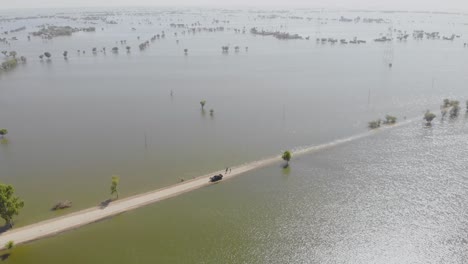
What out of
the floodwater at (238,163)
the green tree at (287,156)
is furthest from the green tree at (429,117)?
the green tree at (287,156)

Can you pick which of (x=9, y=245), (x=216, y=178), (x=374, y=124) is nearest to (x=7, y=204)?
(x=9, y=245)

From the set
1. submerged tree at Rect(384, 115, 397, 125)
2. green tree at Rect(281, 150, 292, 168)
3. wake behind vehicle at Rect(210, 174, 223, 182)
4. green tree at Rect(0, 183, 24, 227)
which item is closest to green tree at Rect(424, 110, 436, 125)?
submerged tree at Rect(384, 115, 397, 125)

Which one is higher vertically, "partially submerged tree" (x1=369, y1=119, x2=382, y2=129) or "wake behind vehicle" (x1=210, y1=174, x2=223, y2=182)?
"partially submerged tree" (x1=369, y1=119, x2=382, y2=129)

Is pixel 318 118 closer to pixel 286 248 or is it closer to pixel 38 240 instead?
pixel 286 248

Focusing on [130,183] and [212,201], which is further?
[130,183]

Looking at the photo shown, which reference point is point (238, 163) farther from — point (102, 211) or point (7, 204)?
point (7, 204)

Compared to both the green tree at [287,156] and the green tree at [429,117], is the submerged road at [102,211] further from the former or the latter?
the green tree at [429,117]

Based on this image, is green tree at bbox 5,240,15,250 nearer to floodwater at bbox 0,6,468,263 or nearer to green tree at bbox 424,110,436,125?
floodwater at bbox 0,6,468,263

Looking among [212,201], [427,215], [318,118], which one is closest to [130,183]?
[212,201]
